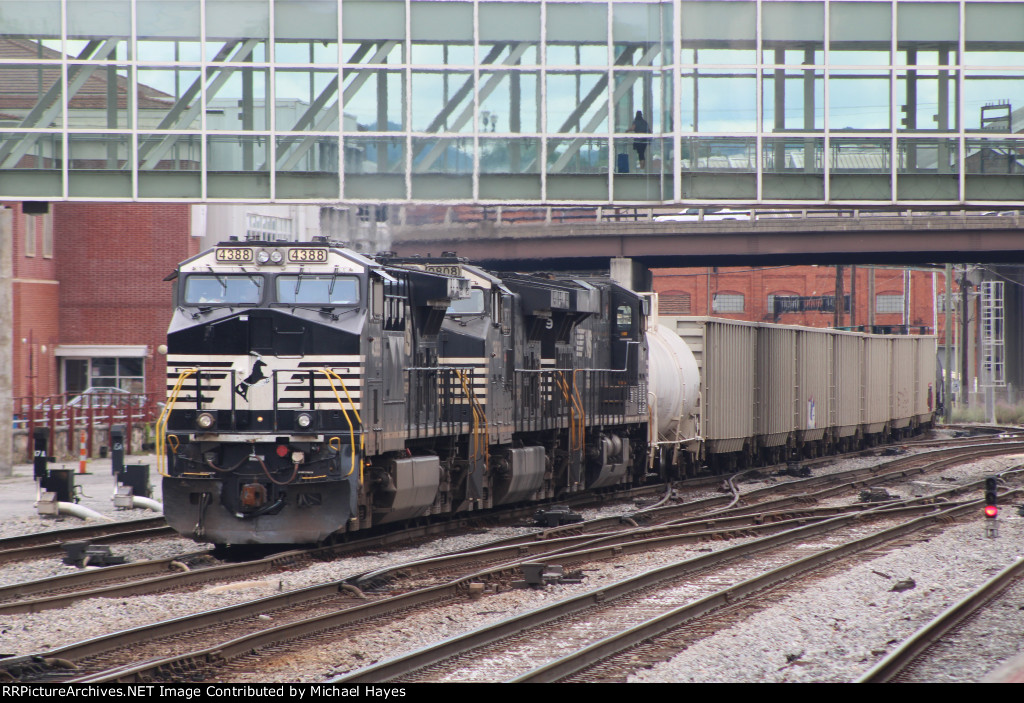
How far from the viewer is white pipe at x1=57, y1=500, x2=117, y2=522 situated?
1758cm

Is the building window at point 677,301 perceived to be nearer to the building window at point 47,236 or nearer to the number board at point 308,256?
the building window at point 47,236

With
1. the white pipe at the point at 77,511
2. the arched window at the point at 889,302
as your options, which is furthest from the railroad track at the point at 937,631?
the arched window at the point at 889,302

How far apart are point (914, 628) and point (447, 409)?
7.02 metres

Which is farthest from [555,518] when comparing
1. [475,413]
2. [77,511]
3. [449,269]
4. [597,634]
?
Answer: [597,634]

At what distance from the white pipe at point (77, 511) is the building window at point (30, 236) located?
2331 cm

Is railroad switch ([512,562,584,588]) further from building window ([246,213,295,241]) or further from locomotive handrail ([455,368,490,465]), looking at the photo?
building window ([246,213,295,241])

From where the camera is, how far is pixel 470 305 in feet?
53.6

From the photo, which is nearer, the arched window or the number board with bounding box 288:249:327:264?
the number board with bounding box 288:249:327:264

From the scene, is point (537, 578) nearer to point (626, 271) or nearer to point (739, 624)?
point (739, 624)

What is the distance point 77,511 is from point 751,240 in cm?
2828

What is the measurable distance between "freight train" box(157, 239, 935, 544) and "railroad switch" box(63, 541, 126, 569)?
71 centimetres

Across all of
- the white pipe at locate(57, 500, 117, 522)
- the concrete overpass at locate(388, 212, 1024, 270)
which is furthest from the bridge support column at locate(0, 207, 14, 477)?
the concrete overpass at locate(388, 212, 1024, 270)

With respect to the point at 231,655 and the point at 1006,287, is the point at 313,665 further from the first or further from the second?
the point at 1006,287

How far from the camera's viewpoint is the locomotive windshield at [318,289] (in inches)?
526
